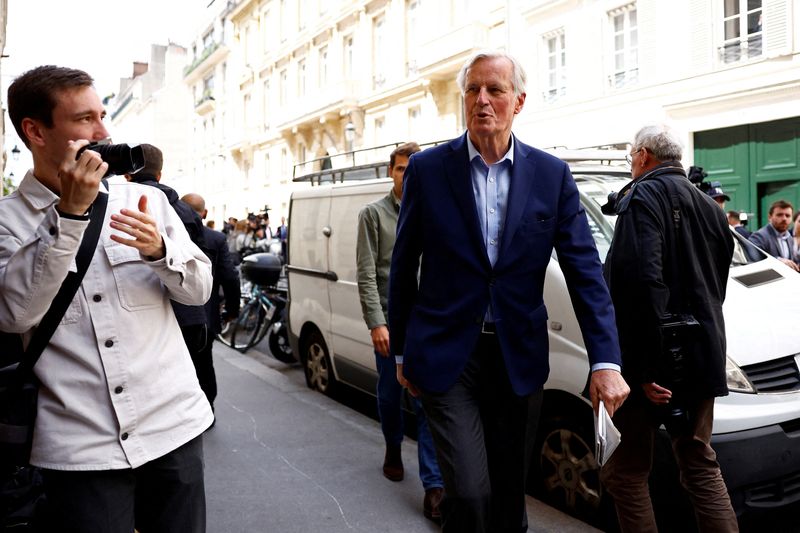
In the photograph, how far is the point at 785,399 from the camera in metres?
3.58

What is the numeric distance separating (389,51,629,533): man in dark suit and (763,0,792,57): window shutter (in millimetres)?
13046

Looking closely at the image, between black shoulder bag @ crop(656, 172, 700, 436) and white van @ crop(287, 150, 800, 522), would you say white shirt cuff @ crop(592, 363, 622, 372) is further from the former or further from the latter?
white van @ crop(287, 150, 800, 522)

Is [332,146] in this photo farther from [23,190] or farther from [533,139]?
[23,190]

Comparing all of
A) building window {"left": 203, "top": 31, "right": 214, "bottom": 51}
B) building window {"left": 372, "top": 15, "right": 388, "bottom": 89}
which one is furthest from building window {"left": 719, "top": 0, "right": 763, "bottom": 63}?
building window {"left": 203, "top": 31, "right": 214, "bottom": 51}

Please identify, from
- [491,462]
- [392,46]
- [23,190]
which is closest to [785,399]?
[491,462]

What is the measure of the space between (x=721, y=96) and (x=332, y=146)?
66.0 ft

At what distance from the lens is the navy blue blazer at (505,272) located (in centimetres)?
262

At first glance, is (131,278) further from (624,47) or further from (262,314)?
(624,47)

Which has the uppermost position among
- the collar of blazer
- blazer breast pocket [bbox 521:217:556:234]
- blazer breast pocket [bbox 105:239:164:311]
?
the collar of blazer

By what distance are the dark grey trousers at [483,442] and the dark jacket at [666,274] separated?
2.31 ft

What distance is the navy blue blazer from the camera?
8.61ft

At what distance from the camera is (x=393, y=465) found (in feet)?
15.9

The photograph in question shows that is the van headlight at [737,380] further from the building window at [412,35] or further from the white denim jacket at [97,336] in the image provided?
the building window at [412,35]

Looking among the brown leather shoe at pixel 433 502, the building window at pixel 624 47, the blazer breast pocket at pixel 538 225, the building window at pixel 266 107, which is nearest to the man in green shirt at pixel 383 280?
the brown leather shoe at pixel 433 502
